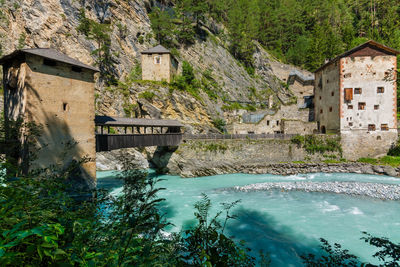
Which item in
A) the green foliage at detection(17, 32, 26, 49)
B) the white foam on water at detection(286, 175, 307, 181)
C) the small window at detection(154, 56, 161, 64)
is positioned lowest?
the white foam on water at detection(286, 175, 307, 181)

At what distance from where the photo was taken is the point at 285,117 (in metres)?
23.8

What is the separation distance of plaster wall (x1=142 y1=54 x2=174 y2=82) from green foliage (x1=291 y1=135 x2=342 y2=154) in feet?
55.3

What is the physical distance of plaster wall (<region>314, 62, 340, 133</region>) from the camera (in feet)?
67.2

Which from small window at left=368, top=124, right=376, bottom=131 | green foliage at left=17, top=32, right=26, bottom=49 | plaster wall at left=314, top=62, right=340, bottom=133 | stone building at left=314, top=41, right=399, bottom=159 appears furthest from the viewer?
green foliage at left=17, top=32, right=26, bottom=49

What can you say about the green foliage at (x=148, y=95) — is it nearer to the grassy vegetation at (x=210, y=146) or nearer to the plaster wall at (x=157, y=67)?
the plaster wall at (x=157, y=67)

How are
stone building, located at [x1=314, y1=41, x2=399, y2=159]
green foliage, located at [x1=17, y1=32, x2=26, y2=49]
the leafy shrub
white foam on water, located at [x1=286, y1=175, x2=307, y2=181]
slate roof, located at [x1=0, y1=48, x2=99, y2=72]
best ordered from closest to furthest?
1. slate roof, located at [x1=0, y1=48, x2=99, y2=72]
2. white foam on water, located at [x1=286, y1=175, x2=307, y2=181]
3. stone building, located at [x1=314, y1=41, x2=399, y2=159]
4. green foliage, located at [x1=17, y1=32, x2=26, y2=49]
5. the leafy shrub

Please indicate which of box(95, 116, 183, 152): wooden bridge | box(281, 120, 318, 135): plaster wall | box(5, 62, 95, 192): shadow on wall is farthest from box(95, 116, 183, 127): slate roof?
box(281, 120, 318, 135): plaster wall

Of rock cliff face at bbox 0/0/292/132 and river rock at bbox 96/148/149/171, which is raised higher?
rock cliff face at bbox 0/0/292/132

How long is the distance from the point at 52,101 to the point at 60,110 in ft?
1.71

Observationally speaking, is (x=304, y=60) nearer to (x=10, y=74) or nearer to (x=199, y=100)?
(x=199, y=100)

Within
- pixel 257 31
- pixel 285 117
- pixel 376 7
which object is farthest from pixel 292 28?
pixel 285 117

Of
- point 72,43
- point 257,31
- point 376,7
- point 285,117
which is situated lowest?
point 285,117

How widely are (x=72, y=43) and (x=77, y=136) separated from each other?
19.0 metres

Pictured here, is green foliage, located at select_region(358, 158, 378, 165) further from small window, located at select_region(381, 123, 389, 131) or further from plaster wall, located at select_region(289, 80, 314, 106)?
plaster wall, located at select_region(289, 80, 314, 106)
